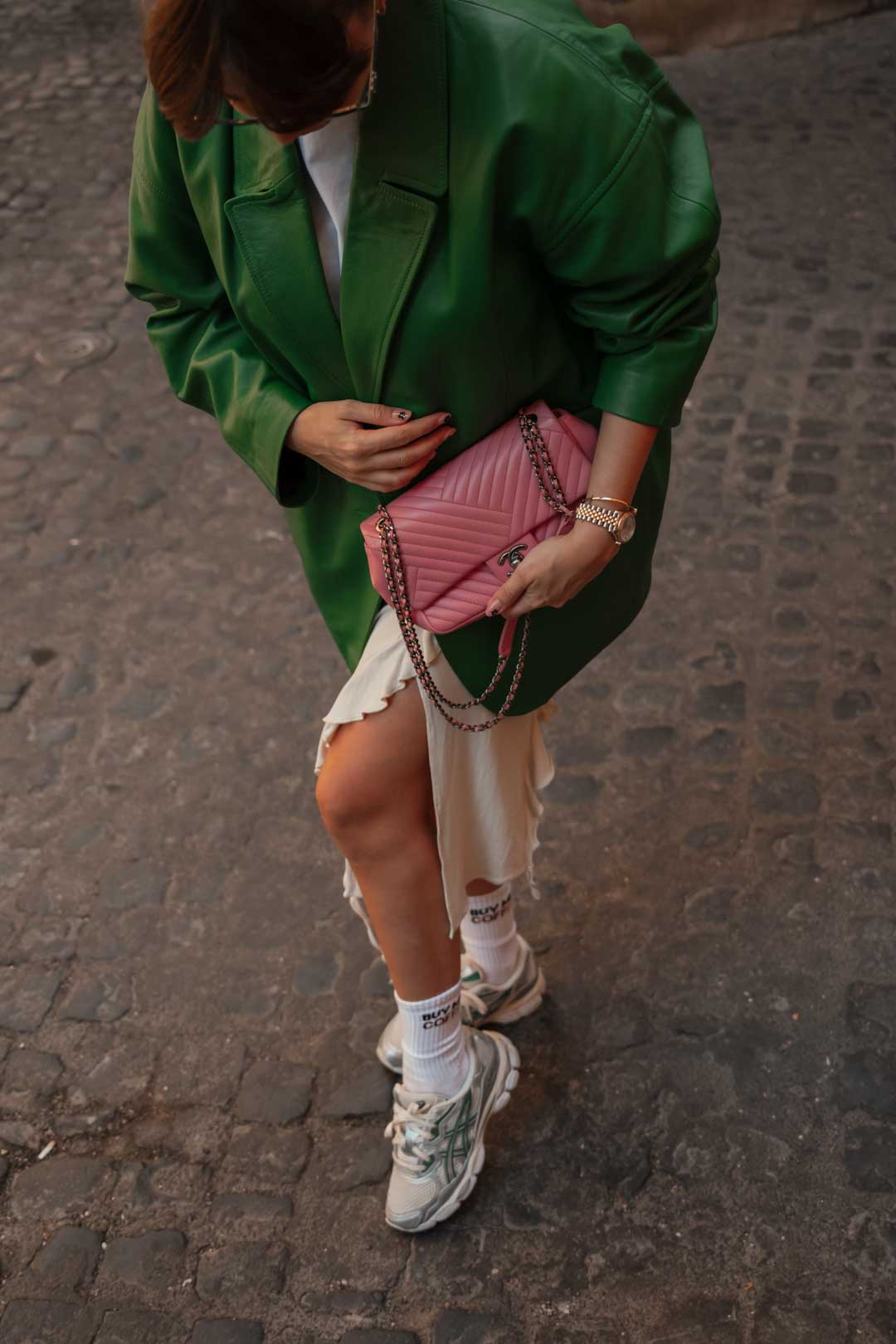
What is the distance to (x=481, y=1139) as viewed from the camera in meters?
2.71

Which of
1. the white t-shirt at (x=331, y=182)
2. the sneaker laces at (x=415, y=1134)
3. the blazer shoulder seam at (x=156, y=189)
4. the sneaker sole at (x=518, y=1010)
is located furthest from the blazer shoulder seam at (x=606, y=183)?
the sneaker sole at (x=518, y=1010)

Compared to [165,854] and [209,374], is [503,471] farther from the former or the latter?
[165,854]

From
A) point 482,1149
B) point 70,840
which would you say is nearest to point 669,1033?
point 482,1149

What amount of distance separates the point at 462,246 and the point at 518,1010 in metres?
1.80

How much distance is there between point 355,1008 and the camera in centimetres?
315

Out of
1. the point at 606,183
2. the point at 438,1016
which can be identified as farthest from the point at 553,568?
the point at 438,1016

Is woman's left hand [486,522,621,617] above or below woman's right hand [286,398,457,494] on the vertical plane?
below

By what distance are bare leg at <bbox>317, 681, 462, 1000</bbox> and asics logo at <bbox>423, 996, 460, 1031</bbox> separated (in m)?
0.04

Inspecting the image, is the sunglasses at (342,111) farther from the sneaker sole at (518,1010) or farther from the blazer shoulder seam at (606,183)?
the sneaker sole at (518,1010)

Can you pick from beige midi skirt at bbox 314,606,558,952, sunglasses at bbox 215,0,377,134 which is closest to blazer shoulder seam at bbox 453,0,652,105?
sunglasses at bbox 215,0,377,134

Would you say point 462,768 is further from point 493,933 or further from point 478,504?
point 493,933

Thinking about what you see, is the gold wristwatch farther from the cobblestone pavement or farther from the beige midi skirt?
the cobblestone pavement

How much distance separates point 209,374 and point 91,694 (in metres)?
2.15

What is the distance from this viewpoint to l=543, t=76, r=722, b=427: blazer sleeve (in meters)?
1.87
